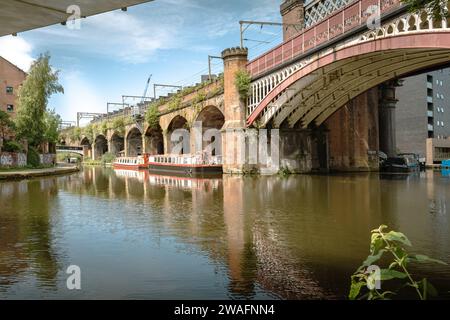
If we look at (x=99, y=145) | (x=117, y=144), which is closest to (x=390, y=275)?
(x=117, y=144)

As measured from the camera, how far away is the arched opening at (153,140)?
189ft

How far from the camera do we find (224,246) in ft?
25.7

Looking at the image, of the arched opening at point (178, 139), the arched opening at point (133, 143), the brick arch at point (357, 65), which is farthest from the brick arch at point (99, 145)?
the brick arch at point (357, 65)

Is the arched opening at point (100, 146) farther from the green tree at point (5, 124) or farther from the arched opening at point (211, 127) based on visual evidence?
the arched opening at point (211, 127)

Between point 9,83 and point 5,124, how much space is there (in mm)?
13166

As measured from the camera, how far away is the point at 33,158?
39938 millimetres

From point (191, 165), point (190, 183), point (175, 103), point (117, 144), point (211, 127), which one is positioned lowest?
point (190, 183)

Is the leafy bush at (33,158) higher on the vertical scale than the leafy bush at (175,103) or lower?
lower

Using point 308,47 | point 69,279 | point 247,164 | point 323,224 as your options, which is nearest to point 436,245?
point 323,224

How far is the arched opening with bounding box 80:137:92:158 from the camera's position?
286 ft

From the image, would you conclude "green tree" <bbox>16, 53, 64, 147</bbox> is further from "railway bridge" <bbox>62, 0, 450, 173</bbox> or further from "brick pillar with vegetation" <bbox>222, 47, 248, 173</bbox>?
"brick pillar with vegetation" <bbox>222, 47, 248, 173</bbox>

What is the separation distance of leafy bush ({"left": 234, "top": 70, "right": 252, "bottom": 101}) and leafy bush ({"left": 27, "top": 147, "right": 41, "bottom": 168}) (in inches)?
856

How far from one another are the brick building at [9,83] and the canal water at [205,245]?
36900 mm

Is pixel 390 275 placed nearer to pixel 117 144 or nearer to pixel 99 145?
pixel 117 144
